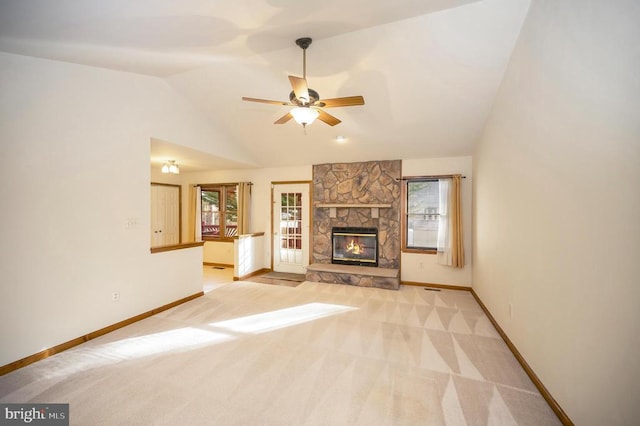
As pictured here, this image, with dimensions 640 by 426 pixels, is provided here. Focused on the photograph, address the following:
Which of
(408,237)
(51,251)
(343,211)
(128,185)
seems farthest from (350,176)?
(51,251)

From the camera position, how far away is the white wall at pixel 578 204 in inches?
49.7

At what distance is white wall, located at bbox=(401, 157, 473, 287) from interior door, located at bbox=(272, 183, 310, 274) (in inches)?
89.6

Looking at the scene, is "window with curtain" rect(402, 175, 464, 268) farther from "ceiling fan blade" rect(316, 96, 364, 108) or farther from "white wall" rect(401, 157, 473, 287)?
"ceiling fan blade" rect(316, 96, 364, 108)

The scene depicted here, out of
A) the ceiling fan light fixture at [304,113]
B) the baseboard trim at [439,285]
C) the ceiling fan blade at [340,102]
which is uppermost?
the ceiling fan blade at [340,102]

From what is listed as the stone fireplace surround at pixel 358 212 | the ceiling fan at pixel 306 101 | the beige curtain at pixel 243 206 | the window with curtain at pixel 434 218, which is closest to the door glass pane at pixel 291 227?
the stone fireplace surround at pixel 358 212

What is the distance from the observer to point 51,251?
2.56m

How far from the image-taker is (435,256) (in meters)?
5.06

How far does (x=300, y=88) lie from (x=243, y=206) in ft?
14.5

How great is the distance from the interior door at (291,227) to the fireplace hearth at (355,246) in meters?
0.74

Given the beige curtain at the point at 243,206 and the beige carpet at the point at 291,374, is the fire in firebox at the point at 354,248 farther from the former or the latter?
the beige curtain at the point at 243,206

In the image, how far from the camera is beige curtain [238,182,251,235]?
6293 millimetres

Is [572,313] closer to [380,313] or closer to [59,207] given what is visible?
[380,313]

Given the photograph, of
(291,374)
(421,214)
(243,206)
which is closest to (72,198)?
(291,374)

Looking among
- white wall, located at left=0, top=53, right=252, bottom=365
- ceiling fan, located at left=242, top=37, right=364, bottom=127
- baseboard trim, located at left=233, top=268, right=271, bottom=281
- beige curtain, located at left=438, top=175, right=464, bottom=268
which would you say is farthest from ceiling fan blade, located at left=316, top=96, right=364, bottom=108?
baseboard trim, located at left=233, top=268, right=271, bottom=281
